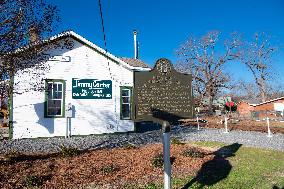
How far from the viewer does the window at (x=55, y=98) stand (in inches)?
617

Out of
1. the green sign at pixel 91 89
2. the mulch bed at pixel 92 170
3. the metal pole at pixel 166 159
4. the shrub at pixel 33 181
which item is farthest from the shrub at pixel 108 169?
the green sign at pixel 91 89

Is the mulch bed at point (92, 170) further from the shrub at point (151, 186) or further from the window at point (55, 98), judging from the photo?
the window at point (55, 98)

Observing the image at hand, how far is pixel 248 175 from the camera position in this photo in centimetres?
833

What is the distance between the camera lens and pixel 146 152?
1071 cm

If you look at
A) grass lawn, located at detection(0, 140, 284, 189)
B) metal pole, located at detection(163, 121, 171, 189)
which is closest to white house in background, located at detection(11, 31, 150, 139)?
grass lawn, located at detection(0, 140, 284, 189)

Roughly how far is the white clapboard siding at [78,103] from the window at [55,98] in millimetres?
249

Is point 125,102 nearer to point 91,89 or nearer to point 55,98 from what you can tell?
point 91,89

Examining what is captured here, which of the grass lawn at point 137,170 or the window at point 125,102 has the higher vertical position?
the window at point 125,102

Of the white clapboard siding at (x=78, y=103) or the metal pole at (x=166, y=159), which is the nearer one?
the metal pole at (x=166, y=159)

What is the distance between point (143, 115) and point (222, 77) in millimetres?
50448

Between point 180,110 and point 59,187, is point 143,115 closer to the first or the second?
point 180,110

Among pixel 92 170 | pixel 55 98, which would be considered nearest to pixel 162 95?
pixel 92 170

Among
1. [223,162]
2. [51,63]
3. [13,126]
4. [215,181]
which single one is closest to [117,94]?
[51,63]

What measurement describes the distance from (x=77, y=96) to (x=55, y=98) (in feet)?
3.91
